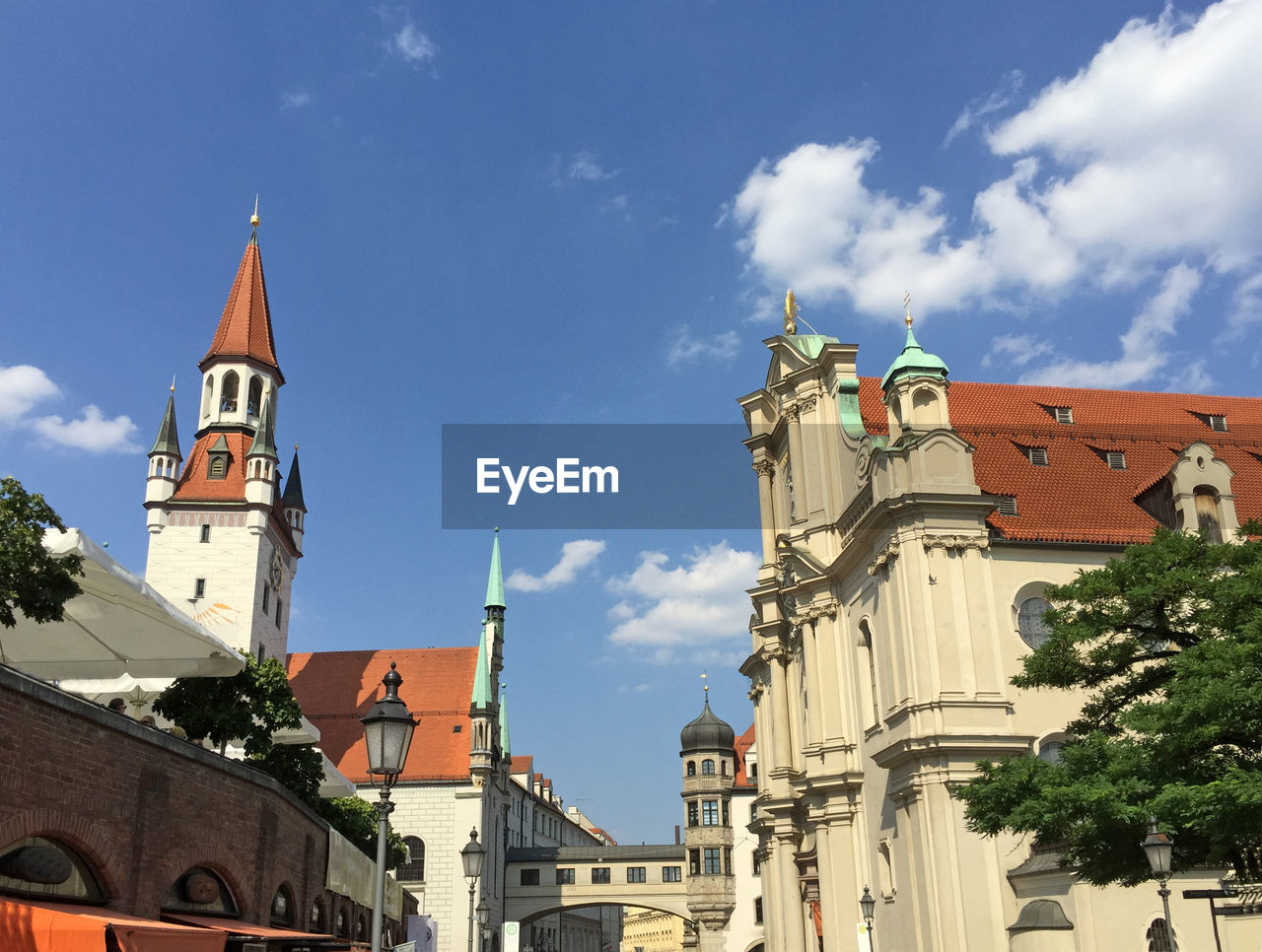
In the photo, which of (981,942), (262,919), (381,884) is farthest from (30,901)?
(981,942)

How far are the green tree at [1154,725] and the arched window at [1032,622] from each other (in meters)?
9.46

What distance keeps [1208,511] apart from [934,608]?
8965mm

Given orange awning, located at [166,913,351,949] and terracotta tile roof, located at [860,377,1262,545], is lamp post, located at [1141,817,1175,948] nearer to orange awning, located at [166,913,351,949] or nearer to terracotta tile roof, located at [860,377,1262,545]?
orange awning, located at [166,913,351,949]

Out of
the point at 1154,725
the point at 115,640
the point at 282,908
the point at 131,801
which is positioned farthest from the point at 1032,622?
the point at 131,801

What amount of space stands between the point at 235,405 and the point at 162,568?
10.9 meters

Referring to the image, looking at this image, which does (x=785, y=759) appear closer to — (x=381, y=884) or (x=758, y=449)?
(x=758, y=449)

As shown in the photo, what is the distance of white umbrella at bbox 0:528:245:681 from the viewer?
15.4 m

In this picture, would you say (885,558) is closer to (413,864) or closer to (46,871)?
(46,871)

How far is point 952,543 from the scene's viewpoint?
3047 centimetres

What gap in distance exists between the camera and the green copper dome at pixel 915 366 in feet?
108

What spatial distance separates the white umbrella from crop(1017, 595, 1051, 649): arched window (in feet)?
68.5

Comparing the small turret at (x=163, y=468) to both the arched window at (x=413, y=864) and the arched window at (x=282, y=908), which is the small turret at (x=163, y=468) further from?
the arched window at (x=282, y=908)

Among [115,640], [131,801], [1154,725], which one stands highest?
[115,640]

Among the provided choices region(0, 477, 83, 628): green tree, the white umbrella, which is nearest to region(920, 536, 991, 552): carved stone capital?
the white umbrella
